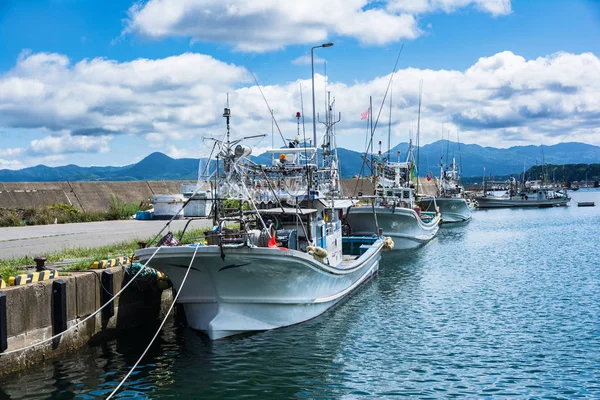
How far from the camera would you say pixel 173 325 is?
16203 mm

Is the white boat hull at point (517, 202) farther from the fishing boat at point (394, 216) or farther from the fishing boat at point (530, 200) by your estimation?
the fishing boat at point (394, 216)

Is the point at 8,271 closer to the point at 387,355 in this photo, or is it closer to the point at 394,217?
the point at 387,355

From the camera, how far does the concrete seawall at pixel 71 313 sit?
1170cm

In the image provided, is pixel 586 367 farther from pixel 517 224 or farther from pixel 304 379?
pixel 517 224

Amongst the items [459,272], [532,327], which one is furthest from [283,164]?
[459,272]

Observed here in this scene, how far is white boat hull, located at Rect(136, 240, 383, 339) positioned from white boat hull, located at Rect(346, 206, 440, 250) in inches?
691

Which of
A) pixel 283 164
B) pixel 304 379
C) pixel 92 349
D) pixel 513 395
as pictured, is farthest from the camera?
pixel 283 164

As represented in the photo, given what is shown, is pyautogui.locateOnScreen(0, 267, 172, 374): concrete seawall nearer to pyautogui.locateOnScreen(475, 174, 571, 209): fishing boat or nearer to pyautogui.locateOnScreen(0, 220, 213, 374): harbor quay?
pyautogui.locateOnScreen(0, 220, 213, 374): harbor quay

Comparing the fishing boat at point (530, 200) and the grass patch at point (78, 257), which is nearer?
the grass patch at point (78, 257)

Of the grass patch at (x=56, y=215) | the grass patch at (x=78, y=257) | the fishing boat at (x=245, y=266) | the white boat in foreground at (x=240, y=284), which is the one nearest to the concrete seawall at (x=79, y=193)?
the grass patch at (x=56, y=215)

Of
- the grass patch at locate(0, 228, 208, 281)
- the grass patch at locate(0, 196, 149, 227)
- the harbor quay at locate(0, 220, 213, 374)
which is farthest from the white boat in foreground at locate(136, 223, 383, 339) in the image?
the grass patch at locate(0, 196, 149, 227)

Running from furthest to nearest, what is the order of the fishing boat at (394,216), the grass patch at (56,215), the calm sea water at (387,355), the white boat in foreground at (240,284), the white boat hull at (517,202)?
the white boat hull at (517,202), the fishing boat at (394,216), the grass patch at (56,215), the white boat in foreground at (240,284), the calm sea water at (387,355)

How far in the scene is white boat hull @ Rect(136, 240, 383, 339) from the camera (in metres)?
13.6

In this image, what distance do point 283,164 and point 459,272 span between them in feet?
37.6
